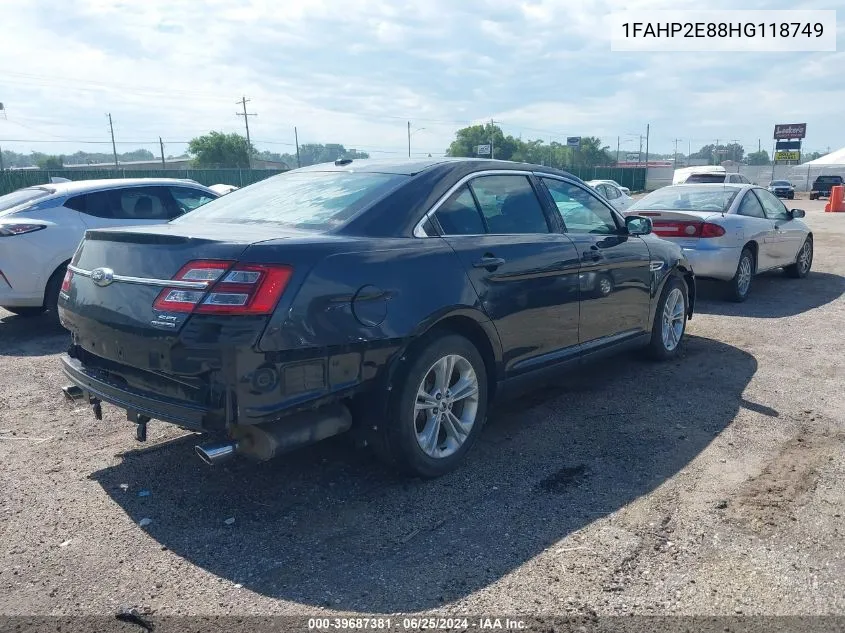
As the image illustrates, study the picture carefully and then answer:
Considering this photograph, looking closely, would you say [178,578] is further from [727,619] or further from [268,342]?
[727,619]

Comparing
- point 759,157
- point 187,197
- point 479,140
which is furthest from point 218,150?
point 759,157

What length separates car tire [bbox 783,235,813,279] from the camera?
11.0 m

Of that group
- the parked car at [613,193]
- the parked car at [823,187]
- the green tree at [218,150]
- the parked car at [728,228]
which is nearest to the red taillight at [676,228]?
the parked car at [728,228]

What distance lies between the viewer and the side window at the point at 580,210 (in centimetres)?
504

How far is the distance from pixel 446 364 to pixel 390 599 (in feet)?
4.56

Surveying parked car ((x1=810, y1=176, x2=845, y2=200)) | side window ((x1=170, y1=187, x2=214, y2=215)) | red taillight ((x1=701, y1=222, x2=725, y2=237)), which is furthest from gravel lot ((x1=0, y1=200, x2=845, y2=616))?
parked car ((x1=810, y1=176, x2=845, y2=200))

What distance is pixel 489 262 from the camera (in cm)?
413

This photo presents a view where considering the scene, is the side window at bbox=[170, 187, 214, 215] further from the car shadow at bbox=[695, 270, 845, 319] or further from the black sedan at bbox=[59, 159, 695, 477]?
the car shadow at bbox=[695, 270, 845, 319]

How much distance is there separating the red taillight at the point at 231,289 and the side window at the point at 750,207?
7.93m

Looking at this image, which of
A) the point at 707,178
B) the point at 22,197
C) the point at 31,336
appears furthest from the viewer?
the point at 707,178

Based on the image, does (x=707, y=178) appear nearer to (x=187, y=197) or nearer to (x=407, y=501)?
(x=187, y=197)

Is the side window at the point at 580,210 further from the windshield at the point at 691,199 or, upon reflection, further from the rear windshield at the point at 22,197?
the rear windshield at the point at 22,197

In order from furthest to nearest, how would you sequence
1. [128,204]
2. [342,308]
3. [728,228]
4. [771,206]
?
[771,206], [728,228], [128,204], [342,308]

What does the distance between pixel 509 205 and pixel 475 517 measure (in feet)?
6.69
